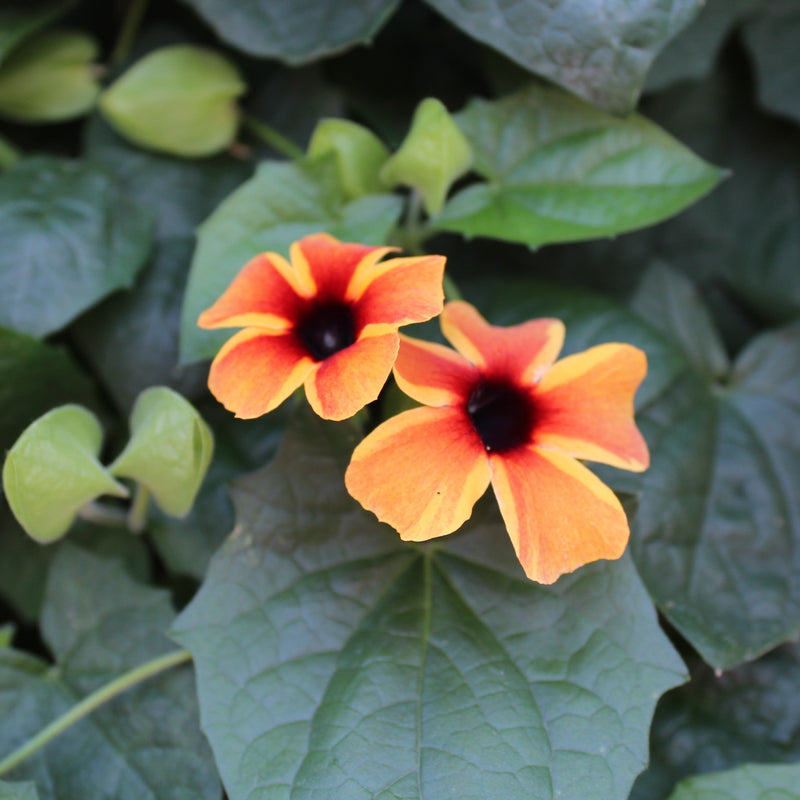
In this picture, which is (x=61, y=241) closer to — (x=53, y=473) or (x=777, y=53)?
(x=53, y=473)

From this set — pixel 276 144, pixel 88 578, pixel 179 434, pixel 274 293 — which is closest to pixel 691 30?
pixel 276 144

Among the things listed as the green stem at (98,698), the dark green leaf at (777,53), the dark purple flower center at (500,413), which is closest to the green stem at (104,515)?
the green stem at (98,698)

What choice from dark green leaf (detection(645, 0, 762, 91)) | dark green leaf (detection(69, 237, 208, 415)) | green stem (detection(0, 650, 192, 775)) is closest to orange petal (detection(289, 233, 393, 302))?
dark green leaf (detection(69, 237, 208, 415))

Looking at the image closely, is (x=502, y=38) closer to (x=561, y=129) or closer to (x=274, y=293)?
(x=561, y=129)

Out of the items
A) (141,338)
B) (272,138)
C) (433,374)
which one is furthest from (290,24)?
(433,374)

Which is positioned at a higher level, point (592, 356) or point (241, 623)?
point (592, 356)

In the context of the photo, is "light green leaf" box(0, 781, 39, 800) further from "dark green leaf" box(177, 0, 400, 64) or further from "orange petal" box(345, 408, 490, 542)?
"dark green leaf" box(177, 0, 400, 64)
